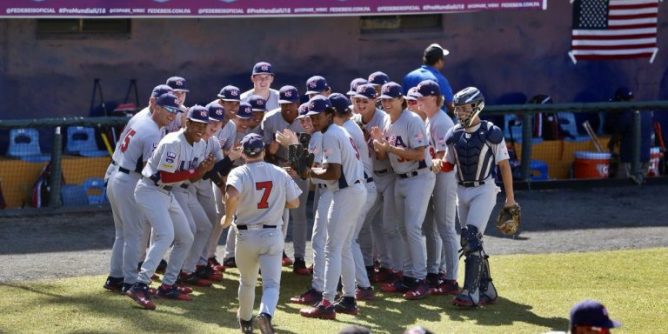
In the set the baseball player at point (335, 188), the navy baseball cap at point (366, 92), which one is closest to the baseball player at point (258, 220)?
the baseball player at point (335, 188)

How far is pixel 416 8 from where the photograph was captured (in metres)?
16.9

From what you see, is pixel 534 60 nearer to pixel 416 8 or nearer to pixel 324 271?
pixel 416 8

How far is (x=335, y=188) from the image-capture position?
11.0 metres

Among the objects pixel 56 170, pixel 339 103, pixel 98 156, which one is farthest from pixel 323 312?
pixel 98 156

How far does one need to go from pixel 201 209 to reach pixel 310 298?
1.39 m

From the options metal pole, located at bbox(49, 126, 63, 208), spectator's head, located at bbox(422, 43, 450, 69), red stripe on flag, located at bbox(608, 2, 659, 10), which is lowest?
metal pole, located at bbox(49, 126, 63, 208)

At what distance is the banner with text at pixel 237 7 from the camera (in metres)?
15.4

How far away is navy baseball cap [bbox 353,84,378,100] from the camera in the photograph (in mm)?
11789

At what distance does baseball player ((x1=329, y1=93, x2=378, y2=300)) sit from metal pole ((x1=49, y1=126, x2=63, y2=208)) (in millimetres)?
4471

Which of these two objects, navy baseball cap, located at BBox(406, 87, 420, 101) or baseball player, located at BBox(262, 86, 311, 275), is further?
baseball player, located at BBox(262, 86, 311, 275)

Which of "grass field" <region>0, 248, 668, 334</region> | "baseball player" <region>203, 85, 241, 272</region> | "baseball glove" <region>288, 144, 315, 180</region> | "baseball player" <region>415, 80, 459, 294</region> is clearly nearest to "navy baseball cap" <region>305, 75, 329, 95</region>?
"baseball player" <region>203, 85, 241, 272</region>

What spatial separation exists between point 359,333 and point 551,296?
5.35m

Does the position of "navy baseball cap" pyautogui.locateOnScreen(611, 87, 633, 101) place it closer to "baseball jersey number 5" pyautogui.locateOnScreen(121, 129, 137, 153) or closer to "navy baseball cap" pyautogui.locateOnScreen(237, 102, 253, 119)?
"navy baseball cap" pyautogui.locateOnScreen(237, 102, 253, 119)

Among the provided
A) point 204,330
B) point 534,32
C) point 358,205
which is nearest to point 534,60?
point 534,32
